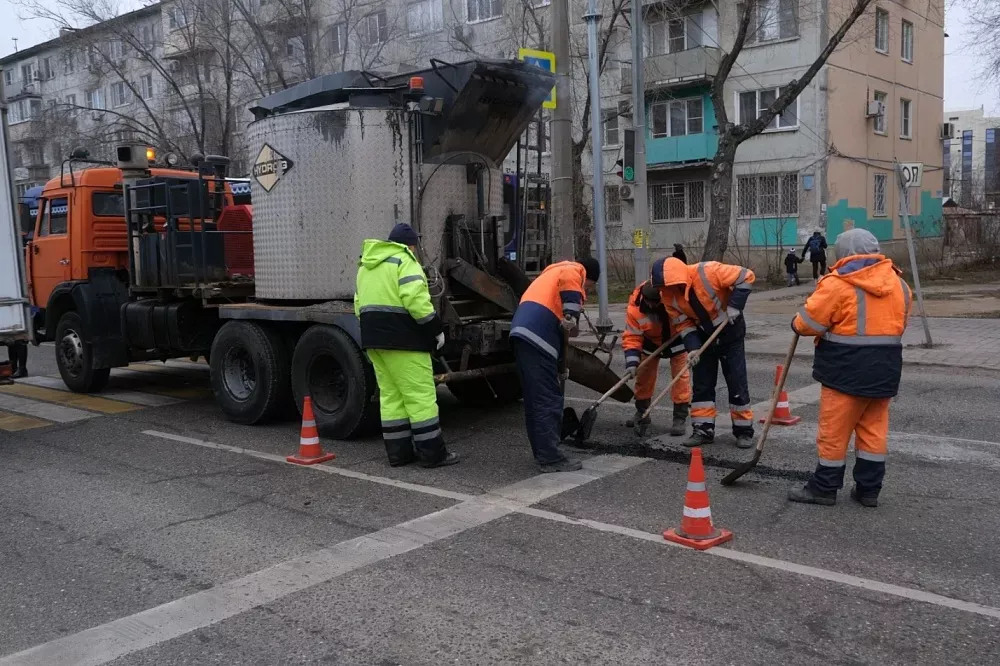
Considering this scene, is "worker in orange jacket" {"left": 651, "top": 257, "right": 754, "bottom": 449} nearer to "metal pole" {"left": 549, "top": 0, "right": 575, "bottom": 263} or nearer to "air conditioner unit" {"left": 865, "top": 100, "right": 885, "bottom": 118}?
"metal pole" {"left": 549, "top": 0, "right": 575, "bottom": 263}

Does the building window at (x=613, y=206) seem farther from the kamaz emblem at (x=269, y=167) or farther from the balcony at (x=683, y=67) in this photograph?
the kamaz emblem at (x=269, y=167)

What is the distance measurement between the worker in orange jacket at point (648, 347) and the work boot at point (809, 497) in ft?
5.69

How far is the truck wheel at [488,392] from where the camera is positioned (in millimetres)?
8893

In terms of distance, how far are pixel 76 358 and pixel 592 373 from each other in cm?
663

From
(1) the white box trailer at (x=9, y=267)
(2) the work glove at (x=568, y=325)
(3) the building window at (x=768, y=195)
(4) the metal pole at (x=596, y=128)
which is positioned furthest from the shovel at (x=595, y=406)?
(3) the building window at (x=768, y=195)

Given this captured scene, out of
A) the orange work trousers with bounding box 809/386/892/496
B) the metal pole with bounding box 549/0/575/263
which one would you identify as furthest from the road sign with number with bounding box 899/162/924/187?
the orange work trousers with bounding box 809/386/892/496

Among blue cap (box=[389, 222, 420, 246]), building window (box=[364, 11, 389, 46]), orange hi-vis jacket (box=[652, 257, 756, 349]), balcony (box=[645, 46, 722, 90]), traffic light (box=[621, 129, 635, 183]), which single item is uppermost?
building window (box=[364, 11, 389, 46])

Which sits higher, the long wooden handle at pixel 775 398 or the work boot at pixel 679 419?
the long wooden handle at pixel 775 398

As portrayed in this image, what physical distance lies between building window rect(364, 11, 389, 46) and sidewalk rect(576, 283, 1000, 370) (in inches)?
499

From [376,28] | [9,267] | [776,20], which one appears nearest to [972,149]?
[776,20]

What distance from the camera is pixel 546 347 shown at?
20.4 feet

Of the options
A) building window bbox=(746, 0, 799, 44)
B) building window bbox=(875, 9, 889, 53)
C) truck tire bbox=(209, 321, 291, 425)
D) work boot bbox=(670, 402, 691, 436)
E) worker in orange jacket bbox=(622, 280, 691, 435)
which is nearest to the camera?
worker in orange jacket bbox=(622, 280, 691, 435)

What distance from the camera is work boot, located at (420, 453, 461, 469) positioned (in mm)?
6562

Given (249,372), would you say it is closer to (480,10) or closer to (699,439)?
(699,439)
